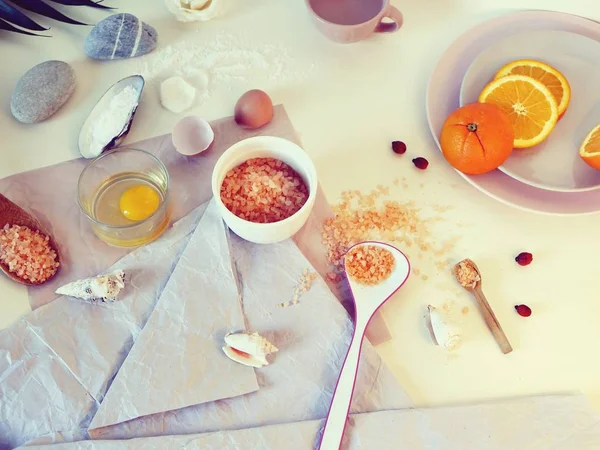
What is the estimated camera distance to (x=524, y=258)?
1.05m

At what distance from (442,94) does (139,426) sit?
0.74 metres

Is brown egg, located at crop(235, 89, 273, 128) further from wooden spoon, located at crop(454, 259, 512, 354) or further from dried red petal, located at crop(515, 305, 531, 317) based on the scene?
dried red petal, located at crop(515, 305, 531, 317)

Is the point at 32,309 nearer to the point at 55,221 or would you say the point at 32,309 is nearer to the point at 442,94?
the point at 55,221

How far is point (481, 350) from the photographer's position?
102 centimetres

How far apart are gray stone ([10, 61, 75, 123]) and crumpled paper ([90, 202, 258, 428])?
351 millimetres

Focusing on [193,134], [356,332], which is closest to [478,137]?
[356,332]

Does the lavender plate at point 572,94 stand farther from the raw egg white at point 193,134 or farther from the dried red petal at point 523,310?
the raw egg white at point 193,134

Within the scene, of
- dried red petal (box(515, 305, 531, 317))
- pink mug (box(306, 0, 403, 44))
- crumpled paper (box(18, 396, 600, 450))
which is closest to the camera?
crumpled paper (box(18, 396, 600, 450))

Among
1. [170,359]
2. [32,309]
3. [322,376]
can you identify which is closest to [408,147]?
[322,376]

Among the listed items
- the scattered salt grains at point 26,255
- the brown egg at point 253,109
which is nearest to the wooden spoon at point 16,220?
the scattered salt grains at point 26,255

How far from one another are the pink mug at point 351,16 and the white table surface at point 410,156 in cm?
4

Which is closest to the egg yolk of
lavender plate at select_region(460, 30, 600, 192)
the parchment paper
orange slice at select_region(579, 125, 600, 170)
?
the parchment paper

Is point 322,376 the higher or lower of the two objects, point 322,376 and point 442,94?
the lower

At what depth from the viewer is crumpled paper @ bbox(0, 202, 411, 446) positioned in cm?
95
